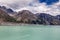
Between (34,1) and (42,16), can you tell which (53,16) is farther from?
(34,1)

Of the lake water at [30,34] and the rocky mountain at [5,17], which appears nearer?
the lake water at [30,34]

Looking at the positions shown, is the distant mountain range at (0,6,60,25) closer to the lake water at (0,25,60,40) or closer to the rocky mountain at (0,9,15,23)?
the rocky mountain at (0,9,15,23)

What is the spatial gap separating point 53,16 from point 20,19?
2.56 metres

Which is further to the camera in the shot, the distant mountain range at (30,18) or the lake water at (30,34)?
the distant mountain range at (30,18)

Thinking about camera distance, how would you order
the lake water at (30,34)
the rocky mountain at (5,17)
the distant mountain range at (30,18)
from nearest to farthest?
the lake water at (30,34) → the distant mountain range at (30,18) → the rocky mountain at (5,17)

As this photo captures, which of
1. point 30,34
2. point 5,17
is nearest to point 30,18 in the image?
point 5,17

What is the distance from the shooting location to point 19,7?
1050 cm

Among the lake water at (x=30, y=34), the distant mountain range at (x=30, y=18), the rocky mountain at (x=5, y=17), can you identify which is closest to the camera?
the lake water at (x=30, y=34)

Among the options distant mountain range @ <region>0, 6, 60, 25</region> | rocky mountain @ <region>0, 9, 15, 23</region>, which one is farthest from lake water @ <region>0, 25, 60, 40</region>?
rocky mountain @ <region>0, 9, 15, 23</region>

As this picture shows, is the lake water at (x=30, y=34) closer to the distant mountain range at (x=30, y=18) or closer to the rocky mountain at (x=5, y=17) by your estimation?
the distant mountain range at (x=30, y=18)

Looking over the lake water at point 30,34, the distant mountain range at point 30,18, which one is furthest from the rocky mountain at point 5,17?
the lake water at point 30,34

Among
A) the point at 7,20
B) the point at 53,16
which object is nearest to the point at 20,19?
the point at 7,20

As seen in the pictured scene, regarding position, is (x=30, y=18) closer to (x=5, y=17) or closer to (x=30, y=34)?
(x=5, y=17)

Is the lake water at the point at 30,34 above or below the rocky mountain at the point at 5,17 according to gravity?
below
